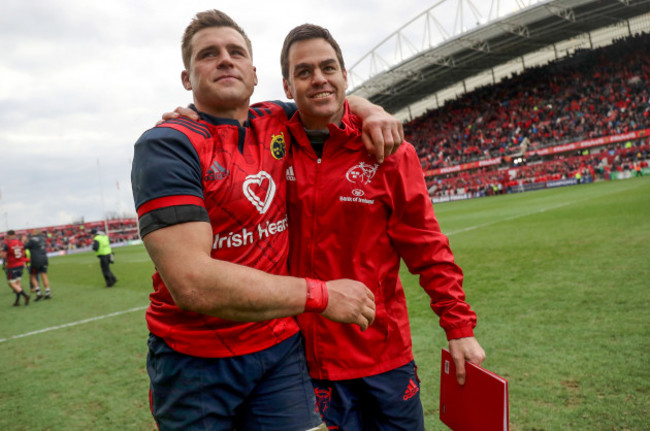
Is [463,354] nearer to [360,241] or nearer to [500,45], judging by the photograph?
[360,241]

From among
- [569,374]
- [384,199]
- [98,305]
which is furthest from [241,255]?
[98,305]

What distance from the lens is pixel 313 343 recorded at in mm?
2094

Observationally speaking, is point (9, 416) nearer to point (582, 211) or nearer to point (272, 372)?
point (272, 372)

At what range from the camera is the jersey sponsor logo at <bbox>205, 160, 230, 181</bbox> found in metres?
1.76

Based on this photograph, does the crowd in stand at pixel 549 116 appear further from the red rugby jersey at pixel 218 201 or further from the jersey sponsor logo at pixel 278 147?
the red rugby jersey at pixel 218 201

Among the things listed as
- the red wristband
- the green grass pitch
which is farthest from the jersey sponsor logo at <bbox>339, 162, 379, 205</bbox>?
the green grass pitch

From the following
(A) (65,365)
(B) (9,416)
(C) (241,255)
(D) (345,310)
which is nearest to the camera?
(D) (345,310)

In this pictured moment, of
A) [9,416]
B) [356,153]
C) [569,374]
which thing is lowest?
[569,374]

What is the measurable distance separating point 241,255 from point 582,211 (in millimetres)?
15087

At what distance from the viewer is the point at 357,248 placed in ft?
7.06

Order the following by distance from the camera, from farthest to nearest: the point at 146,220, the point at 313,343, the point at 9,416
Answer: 1. the point at 9,416
2. the point at 313,343
3. the point at 146,220

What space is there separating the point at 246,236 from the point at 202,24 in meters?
1.06

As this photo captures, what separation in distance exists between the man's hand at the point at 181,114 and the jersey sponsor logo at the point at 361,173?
77 cm

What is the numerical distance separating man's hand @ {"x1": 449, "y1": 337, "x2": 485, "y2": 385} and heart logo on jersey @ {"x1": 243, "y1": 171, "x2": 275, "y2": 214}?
3.59 ft
